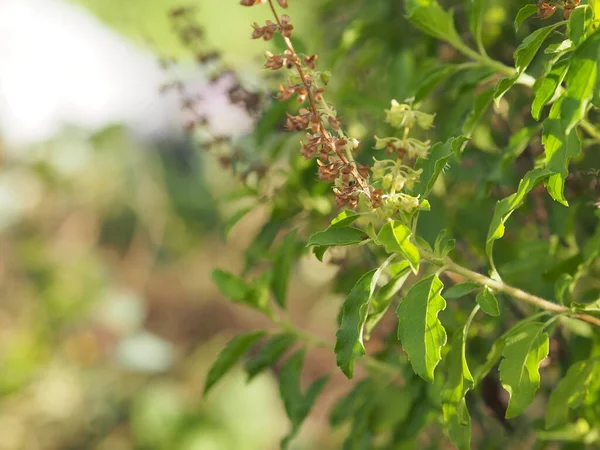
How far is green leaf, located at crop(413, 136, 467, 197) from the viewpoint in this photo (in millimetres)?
675

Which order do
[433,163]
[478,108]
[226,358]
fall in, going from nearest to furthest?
[433,163]
[478,108]
[226,358]

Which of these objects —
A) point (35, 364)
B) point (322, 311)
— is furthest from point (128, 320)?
point (322, 311)

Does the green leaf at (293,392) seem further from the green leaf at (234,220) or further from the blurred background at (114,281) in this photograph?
the blurred background at (114,281)

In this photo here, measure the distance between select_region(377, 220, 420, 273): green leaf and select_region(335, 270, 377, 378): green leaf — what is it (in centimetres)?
5

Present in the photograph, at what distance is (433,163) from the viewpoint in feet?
2.34

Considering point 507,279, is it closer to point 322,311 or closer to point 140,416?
point 140,416

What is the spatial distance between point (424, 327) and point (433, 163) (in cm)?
15

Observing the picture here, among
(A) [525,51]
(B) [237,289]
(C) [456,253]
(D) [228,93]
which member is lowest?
(C) [456,253]

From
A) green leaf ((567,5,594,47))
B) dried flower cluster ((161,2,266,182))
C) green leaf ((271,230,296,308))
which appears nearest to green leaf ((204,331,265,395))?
green leaf ((271,230,296,308))

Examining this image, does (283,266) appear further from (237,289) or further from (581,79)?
(581,79)

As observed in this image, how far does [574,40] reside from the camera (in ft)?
2.14

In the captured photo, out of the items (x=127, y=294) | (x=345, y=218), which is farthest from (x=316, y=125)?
(x=127, y=294)

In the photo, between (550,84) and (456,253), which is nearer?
(550,84)

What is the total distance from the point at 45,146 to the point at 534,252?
4.20 meters
